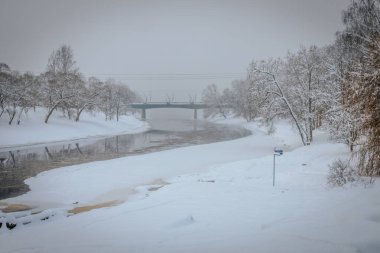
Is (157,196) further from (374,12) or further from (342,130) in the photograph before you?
(374,12)

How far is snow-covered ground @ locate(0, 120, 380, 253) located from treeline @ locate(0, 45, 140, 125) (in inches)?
1186

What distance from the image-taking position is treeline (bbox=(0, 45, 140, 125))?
1716 inches

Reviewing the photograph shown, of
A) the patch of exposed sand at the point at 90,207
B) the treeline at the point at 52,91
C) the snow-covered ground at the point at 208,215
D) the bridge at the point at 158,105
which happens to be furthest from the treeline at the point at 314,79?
the bridge at the point at 158,105

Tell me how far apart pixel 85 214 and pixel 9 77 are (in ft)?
139

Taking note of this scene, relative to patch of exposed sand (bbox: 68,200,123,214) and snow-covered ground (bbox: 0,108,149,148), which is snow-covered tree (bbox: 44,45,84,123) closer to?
snow-covered ground (bbox: 0,108,149,148)

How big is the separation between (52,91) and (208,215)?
49.9m

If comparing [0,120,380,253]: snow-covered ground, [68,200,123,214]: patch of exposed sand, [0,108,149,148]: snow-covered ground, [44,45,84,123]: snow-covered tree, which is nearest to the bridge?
[0,108,149,148]: snow-covered ground

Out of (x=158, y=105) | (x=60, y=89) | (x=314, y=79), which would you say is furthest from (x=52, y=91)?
(x=158, y=105)

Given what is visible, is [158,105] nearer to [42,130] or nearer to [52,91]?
[52,91]

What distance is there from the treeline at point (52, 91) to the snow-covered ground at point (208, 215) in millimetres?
30133

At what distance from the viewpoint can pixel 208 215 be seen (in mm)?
9695

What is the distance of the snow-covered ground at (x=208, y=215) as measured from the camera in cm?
688

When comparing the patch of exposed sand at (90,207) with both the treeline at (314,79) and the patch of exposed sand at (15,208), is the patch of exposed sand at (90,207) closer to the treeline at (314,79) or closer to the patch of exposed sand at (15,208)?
the patch of exposed sand at (15,208)

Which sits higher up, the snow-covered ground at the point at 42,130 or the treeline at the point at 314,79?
the treeline at the point at 314,79
